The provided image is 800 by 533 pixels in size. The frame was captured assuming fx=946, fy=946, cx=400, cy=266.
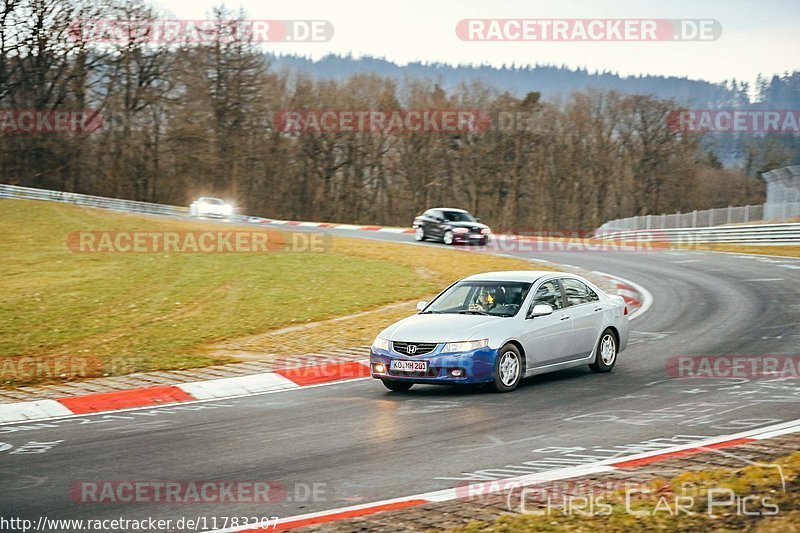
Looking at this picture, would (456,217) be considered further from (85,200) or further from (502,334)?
(85,200)

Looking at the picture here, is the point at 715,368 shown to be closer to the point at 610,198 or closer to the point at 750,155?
the point at 610,198

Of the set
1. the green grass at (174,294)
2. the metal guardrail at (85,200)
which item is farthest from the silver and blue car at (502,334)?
the metal guardrail at (85,200)

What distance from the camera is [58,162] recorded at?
2665 inches

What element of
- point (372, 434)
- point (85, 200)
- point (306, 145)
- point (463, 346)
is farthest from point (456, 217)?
point (306, 145)

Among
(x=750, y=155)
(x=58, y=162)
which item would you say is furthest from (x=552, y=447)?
(x=750, y=155)

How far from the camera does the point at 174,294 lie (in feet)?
69.7

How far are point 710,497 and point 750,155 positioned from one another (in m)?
117

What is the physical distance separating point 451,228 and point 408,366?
27173 mm

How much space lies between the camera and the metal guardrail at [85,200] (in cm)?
5541

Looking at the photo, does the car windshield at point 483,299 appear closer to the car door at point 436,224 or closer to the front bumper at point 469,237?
the front bumper at point 469,237

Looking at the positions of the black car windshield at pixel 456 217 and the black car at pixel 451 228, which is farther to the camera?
the black car windshield at pixel 456 217

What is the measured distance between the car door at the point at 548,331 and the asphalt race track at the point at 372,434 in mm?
378

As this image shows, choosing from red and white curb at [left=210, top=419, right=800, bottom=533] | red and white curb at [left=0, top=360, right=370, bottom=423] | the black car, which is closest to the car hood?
red and white curb at [left=0, top=360, right=370, bottom=423]

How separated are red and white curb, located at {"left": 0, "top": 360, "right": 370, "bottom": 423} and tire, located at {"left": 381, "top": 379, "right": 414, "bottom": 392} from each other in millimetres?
1487
